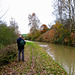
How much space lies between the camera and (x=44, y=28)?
53.7 metres

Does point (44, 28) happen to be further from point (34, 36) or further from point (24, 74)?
point (24, 74)

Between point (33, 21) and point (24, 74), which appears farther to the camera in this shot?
point (33, 21)

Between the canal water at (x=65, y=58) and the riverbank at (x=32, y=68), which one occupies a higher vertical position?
the riverbank at (x=32, y=68)

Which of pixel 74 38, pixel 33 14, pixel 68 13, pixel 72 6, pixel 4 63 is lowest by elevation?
pixel 4 63

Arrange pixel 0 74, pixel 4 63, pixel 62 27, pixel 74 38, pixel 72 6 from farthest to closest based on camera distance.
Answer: pixel 62 27, pixel 72 6, pixel 74 38, pixel 4 63, pixel 0 74

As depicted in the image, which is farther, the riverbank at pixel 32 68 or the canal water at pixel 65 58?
the canal water at pixel 65 58

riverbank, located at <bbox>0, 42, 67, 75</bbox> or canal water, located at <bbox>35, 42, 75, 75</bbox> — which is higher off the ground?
riverbank, located at <bbox>0, 42, 67, 75</bbox>

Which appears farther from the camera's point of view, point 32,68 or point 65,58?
point 65,58

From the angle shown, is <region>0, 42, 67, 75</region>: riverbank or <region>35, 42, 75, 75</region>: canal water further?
<region>35, 42, 75, 75</region>: canal water

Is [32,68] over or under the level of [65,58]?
over

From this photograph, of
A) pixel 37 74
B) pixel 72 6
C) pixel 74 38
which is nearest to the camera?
pixel 37 74

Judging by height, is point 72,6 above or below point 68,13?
above

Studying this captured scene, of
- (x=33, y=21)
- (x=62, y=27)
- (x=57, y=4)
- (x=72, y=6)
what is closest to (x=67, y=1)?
(x=72, y=6)

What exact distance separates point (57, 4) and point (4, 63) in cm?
2216
